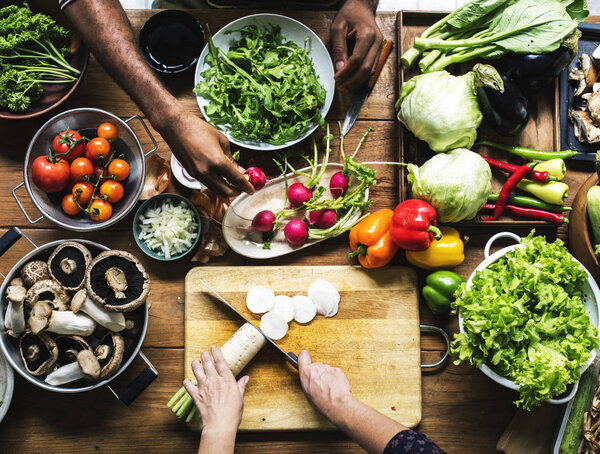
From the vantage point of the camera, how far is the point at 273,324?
1833 millimetres

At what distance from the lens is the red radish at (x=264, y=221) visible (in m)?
1.81

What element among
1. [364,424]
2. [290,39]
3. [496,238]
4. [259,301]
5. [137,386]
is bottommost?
[364,424]

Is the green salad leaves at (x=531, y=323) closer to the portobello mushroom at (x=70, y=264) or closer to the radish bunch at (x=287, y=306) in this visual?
the radish bunch at (x=287, y=306)

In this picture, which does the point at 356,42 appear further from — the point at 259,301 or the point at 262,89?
the point at 259,301

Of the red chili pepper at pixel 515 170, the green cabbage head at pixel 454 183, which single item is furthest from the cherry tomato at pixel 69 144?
the red chili pepper at pixel 515 170

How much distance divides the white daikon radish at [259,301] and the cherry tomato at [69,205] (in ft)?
2.36

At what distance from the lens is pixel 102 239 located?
190 cm

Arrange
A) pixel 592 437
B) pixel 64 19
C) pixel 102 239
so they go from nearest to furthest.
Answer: pixel 592 437
pixel 64 19
pixel 102 239

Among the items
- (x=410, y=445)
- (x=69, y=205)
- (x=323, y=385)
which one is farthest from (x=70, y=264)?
(x=410, y=445)

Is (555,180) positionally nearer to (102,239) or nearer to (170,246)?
(170,246)

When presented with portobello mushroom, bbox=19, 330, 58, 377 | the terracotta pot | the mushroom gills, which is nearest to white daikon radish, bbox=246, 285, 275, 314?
the mushroom gills

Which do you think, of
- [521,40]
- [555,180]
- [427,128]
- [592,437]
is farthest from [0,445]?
[521,40]

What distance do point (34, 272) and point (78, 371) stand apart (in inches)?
14.7

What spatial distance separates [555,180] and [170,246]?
59.0 inches
